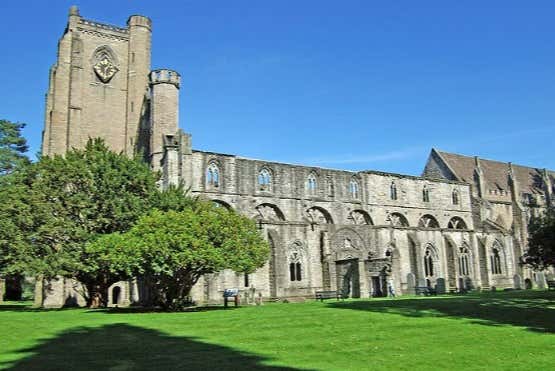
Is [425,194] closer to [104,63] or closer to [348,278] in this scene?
[348,278]

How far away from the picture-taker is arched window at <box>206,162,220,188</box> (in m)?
43.9

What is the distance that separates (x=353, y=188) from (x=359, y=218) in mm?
3146

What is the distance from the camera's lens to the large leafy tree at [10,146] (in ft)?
163

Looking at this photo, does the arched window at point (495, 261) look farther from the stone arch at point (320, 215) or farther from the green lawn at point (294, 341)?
the green lawn at point (294, 341)

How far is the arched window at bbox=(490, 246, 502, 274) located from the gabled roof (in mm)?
14227

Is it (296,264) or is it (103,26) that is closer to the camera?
(296,264)

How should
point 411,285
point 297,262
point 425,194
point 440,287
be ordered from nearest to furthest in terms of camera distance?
point 411,285 → point 297,262 → point 440,287 → point 425,194

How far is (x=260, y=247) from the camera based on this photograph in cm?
2998

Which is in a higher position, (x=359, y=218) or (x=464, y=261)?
(x=359, y=218)

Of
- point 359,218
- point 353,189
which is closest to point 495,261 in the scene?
point 359,218

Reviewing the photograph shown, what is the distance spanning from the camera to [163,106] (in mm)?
47625

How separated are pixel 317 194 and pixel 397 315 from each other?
29800 millimetres

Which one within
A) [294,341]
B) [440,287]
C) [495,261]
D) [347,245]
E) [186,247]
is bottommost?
[294,341]

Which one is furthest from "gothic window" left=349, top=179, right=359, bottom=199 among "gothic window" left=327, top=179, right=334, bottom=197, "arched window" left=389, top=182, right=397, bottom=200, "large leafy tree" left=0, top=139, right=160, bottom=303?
"large leafy tree" left=0, top=139, right=160, bottom=303
